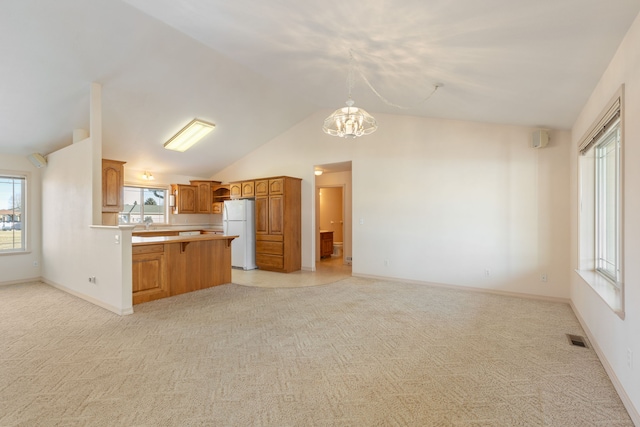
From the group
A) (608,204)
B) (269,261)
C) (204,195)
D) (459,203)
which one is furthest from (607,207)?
(204,195)

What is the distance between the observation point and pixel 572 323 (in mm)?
3566

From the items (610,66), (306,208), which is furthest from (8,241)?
(610,66)

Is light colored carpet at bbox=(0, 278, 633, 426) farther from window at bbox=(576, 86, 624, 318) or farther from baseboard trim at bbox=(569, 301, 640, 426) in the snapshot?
window at bbox=(576, 86, 624, 318)

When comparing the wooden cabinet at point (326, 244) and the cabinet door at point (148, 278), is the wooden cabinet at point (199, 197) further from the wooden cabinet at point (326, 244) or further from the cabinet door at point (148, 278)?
the cabinet door at point (148, 278)

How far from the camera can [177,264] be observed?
4895mm

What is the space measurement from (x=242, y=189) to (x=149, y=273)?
11.1ft

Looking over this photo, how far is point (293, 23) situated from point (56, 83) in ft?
11.1

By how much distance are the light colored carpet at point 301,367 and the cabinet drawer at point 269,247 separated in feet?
8.61

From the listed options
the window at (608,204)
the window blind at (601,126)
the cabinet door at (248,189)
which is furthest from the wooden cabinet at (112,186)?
the window at (608,204)

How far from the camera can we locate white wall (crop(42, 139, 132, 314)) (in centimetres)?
389

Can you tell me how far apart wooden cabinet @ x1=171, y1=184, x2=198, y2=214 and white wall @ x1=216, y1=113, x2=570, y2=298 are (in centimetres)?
355

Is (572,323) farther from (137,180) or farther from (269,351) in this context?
(137,180)


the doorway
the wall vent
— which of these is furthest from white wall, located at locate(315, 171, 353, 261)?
the wall vent

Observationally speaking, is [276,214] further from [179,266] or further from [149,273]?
[149,273]
